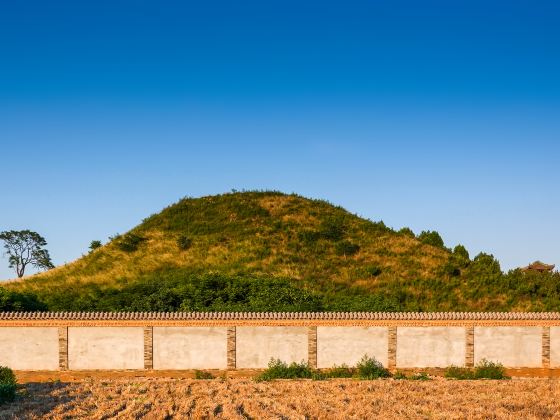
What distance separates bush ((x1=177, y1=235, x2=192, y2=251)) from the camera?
62.6 meters

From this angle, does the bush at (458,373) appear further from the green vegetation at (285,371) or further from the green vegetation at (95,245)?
the green vegetation at (95,245)

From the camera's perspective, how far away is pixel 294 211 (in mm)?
69938

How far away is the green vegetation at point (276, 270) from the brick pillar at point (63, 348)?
6.25 metres

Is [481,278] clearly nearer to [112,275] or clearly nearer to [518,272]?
[518,272]

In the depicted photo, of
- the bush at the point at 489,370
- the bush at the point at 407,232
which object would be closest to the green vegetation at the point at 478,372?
the bush at the point at 489,370

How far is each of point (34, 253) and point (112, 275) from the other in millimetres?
45308

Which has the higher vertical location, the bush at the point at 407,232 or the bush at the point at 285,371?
the bush at the point at 407,232

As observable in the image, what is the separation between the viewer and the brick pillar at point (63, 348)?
33.3 meters

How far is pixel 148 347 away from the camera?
33.5m

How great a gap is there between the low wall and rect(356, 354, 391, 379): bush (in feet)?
0.95

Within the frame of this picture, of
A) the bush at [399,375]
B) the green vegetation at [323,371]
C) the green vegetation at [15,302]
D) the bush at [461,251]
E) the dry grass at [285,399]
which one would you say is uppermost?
the bush at [461,251]

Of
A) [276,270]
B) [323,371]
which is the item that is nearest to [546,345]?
[323,371]

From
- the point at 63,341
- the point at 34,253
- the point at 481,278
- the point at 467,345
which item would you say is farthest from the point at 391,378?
the point at 34,253

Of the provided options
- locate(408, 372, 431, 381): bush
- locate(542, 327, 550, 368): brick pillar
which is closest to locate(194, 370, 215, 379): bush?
locate(408, 372, 431, 381): bush
